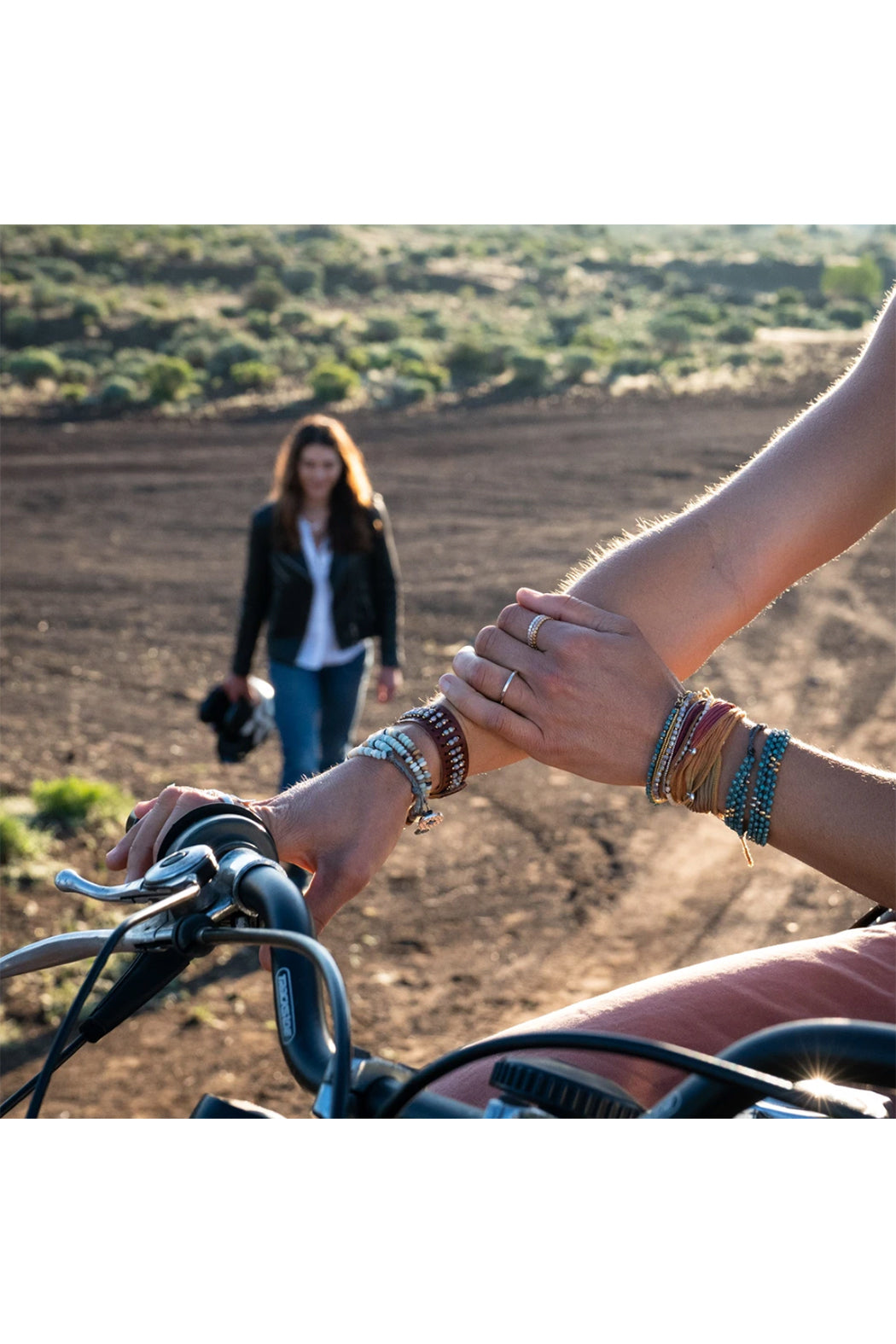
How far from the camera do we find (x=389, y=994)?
5.70m

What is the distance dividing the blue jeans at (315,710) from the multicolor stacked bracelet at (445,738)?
4890mm

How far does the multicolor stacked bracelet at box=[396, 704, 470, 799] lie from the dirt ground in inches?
137

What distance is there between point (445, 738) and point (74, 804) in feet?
19.6

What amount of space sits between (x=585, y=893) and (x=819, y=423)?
5.12 meters

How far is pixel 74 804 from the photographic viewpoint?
23.9 ft

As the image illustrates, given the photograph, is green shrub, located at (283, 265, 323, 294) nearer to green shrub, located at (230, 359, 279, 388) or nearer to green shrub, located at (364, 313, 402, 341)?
green shrub, located at (364, 313, 402, 341)

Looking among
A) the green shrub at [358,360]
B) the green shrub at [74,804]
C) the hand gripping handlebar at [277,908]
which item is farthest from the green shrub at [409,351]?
the hand gripping handlebar at [277,908]

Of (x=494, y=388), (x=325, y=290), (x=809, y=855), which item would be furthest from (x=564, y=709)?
(x=325, y=290)

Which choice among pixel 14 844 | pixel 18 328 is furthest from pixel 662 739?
pixel 18 328

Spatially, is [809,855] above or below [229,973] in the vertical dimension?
above

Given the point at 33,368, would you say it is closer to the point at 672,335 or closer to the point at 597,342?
the point at 597,342

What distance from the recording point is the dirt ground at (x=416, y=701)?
18.0 ft

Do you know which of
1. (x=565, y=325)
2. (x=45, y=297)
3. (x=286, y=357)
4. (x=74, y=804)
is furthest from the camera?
(x=565, y=325)

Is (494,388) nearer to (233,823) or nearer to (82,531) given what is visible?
(82,531)
